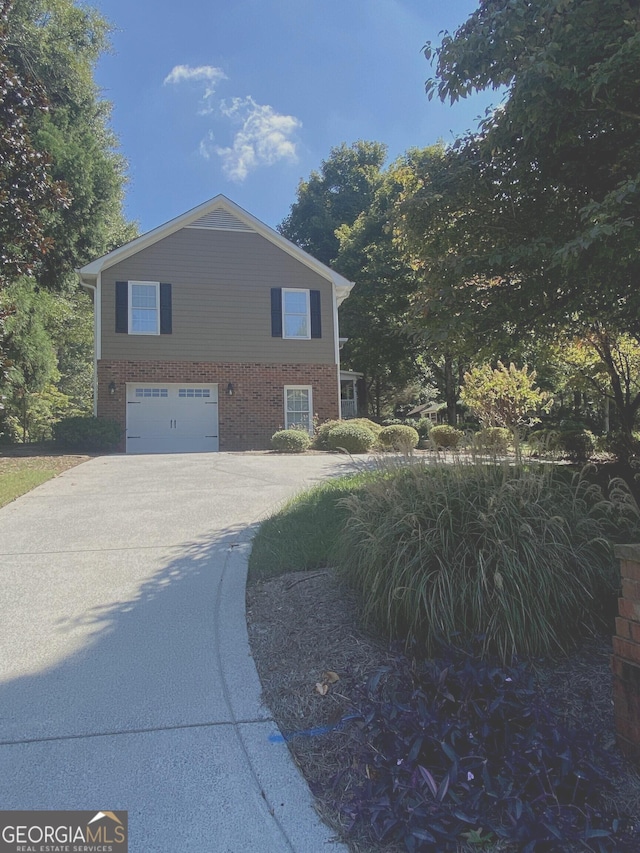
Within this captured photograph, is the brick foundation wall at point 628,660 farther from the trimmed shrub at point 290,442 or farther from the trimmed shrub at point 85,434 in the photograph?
the trimmed shrub at point 85,434

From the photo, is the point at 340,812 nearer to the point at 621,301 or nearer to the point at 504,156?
the point at 504,156

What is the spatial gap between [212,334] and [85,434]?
16.0 ft

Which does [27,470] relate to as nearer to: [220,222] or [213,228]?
[213,228]

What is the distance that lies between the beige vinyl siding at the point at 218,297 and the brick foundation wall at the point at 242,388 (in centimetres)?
28

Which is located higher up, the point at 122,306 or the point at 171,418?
the point at 122,306

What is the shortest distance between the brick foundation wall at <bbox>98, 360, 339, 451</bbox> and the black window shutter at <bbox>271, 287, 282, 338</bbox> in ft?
3.58

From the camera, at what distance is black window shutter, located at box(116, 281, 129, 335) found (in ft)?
51.5

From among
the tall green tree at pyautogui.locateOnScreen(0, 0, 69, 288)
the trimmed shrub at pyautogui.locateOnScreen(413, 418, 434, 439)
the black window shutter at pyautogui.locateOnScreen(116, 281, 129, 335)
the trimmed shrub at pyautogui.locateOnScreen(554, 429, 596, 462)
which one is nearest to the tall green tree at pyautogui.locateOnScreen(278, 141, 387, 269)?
the trimmed shrub at pyautogui.locateOnScreen(413, 418, 434, 439)

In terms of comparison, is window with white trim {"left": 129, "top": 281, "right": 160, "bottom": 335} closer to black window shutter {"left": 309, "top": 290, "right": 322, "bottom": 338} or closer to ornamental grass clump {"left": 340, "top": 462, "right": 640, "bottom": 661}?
black window shutter {"left": 309, "top": 290, "right": 322, "bottom": 338}

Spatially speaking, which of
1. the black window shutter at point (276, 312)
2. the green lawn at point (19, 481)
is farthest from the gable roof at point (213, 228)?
the green lawn at point (19, 481)

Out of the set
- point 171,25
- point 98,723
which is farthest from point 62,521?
point 171,25

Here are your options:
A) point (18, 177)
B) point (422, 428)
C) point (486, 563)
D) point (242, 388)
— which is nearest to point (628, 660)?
point (486, 563)

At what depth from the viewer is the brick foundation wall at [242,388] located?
15.6 metres

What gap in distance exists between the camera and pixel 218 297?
1647 cm
